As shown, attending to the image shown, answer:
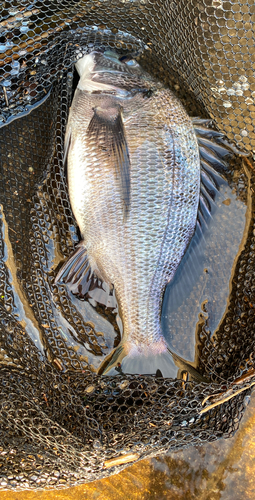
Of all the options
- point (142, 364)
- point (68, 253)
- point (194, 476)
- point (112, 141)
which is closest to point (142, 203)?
point (112, 141)

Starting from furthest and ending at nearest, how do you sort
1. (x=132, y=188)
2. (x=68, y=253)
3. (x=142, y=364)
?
(x=68, y=253)
(x=142, y=364)
(x=132, y=188)

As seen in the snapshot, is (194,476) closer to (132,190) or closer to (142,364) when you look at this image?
(142,364)

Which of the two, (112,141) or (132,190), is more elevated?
(112,141)

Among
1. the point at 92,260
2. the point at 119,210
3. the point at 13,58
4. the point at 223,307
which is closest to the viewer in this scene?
the point at 13,58

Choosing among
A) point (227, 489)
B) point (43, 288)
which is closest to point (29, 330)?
point (43, 288)

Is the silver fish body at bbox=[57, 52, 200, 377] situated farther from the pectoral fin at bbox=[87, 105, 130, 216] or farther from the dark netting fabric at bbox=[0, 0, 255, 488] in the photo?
the dark netting fabric at bbox=[0, 0, 255, 488]

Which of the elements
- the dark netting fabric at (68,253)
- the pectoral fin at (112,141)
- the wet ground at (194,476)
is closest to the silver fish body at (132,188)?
the pectoral fin at (112,141)

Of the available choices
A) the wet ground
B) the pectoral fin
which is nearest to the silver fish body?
the pectoral fin

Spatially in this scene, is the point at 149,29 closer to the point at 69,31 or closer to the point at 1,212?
the point at 69,31
